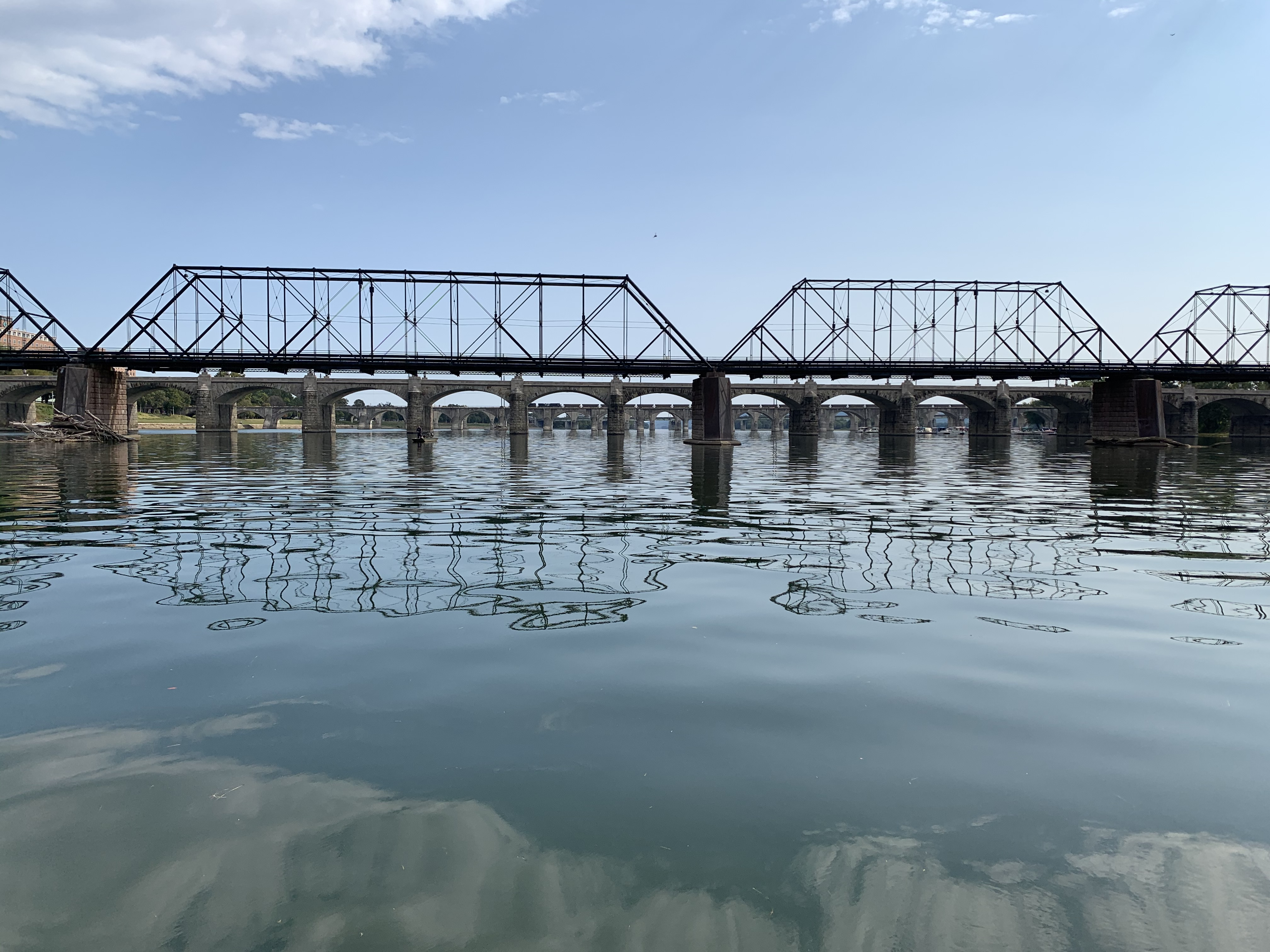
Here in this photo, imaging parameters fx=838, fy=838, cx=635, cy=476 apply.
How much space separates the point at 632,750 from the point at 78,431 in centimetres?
9939

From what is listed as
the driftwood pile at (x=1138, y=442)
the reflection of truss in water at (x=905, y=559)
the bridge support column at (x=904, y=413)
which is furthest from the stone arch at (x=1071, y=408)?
the reflection of truss in water at (x=905, y=559)

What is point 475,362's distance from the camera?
9581 centimetres

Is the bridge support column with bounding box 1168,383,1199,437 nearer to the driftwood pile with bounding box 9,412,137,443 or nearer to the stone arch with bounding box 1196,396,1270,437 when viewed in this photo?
the stone arch with bounding box 1196,396,1270,437

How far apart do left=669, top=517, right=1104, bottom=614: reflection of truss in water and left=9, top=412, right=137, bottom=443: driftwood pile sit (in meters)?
85.6

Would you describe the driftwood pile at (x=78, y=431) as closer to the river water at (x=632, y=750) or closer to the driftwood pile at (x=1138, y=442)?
the river water at (x=632, y=750)

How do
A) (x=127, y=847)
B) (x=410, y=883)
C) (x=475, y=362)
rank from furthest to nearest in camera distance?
(x=475, y=362)
(x=127, y=847)
(x=410, y=883)

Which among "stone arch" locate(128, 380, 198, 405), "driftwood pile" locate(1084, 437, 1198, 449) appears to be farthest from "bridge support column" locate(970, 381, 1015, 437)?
"stone arch" locate(128, 380, 198, 405)

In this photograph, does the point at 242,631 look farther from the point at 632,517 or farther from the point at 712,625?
the point at 632,517

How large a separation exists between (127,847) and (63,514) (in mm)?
23181

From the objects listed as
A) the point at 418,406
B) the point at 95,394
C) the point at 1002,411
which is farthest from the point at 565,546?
the point at 1002,411

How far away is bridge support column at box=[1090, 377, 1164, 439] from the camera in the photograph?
10419 cm

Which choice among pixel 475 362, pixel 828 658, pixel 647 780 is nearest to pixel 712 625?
pixel 828 658

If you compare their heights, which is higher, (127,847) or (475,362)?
(475,362)

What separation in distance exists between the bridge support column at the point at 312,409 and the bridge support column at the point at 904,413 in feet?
349
